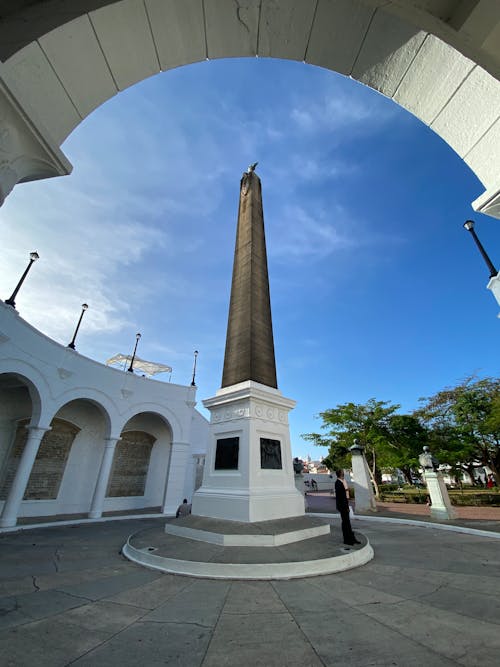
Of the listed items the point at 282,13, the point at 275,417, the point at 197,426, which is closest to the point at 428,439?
the point at 197,426

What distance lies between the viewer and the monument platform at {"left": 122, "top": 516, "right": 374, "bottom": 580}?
4477mm

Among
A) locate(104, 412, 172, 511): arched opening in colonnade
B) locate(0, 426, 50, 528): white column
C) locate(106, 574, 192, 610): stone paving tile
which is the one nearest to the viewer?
locate(106, 574, 192, 610): stone paving tile

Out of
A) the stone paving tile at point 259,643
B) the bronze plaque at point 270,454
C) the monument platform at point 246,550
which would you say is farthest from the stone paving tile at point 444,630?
the bronze plaque at point 270,454

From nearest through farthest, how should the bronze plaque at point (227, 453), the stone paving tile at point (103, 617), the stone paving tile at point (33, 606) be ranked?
the stone paving tile at point (103, 617) < the stone paving tile at point (33, 606) < the bronze plaque at point (227, 453)

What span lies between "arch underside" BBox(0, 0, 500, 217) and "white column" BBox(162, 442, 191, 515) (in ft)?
49.9

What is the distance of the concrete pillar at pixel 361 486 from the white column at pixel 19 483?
13.5m

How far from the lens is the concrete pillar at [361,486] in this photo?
43.9 feet

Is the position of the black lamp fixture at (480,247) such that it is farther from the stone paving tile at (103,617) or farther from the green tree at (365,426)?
the green tree at (365,426)

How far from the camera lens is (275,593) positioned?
3.80 meters

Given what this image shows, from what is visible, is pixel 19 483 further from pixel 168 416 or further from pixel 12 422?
pixel 168 416

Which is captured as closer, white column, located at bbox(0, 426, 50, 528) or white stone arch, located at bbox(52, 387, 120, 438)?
white column, located at bbox(0, 426, 50, 528)

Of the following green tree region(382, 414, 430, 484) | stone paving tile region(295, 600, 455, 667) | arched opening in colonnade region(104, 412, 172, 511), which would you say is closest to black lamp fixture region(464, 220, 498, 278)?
stone paving tile region(295, 600, 455, 667)

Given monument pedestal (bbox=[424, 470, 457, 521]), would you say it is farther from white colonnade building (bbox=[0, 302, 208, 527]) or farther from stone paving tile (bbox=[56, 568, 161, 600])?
white colonnade building (bbox=[0, 302, 208, 527])

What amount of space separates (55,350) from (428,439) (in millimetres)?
26948
